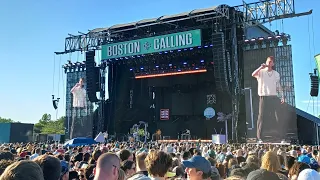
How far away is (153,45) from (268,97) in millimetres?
9535

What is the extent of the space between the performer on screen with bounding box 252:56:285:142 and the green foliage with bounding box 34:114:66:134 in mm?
50364

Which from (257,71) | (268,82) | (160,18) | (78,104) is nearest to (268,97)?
(268,82)

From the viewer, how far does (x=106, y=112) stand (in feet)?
103

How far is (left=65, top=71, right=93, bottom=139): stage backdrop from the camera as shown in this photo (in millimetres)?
30447

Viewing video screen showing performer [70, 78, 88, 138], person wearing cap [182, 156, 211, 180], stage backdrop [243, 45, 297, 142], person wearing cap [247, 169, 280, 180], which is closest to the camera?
person wearing cap [247, 169, 280, 180]

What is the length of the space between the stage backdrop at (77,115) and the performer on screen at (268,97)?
15.0m

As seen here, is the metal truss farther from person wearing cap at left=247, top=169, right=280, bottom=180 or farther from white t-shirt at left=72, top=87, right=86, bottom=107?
person wearing cap at left=247, top=169, right=280, bottom=180

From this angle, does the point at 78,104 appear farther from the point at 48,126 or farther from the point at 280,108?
the point at 48,126

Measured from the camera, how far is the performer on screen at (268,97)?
2184cm

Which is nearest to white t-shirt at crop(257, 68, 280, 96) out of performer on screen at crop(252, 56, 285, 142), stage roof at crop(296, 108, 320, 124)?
performer on screen at crop(252, 56, 285, 142)

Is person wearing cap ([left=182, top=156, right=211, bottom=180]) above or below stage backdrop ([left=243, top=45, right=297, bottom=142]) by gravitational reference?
below

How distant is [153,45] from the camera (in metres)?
A: 26.7

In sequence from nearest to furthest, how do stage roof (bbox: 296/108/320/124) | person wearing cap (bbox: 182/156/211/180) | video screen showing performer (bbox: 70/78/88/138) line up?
person wearing cap (bbox: 182/156/211/180), stage roof (bbox: 296/108/320/124), video screen showing performer (bbox: 70/78/88/138)

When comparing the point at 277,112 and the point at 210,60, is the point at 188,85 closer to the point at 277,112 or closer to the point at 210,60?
the point at 210,60
